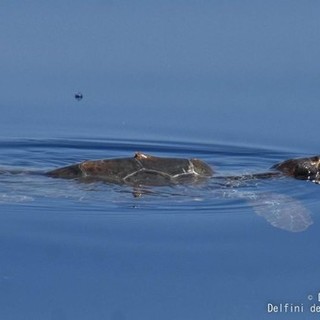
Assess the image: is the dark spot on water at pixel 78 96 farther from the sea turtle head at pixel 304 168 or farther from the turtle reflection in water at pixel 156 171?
the sea turtle head at pixel 304 168

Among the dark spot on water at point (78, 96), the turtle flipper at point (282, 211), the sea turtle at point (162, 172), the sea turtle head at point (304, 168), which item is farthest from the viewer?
the dark spot on water at point (78, 96)

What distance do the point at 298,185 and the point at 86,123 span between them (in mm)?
2001

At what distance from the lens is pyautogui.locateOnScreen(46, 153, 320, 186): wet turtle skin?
8.90m

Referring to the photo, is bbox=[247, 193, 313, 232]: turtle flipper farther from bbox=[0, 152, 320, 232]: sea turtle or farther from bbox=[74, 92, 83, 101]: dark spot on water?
bbox=[74, 92, 83, 101]: dark spot on water

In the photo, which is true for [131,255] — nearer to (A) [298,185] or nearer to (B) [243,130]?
(A) [298,185]

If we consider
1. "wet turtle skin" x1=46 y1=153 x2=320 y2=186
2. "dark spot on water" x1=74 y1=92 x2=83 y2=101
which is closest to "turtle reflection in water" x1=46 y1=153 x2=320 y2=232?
"wet turtle skin" x1=46 y1=153 x2=320 y2=186

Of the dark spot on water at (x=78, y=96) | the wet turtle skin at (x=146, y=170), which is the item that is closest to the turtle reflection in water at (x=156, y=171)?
the wet turtle skin at (x=146, y=170)

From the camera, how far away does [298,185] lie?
9.07m

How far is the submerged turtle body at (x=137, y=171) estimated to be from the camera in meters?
8.89

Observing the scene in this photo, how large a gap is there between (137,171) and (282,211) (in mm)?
1272

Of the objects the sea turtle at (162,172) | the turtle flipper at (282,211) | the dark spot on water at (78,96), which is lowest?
the turtle flipper at (282,211)

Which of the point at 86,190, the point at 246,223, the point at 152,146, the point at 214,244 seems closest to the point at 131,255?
the point at 214,244

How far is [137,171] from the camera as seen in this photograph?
8.91m

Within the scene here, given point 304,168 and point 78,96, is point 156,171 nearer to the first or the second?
point 304,168
